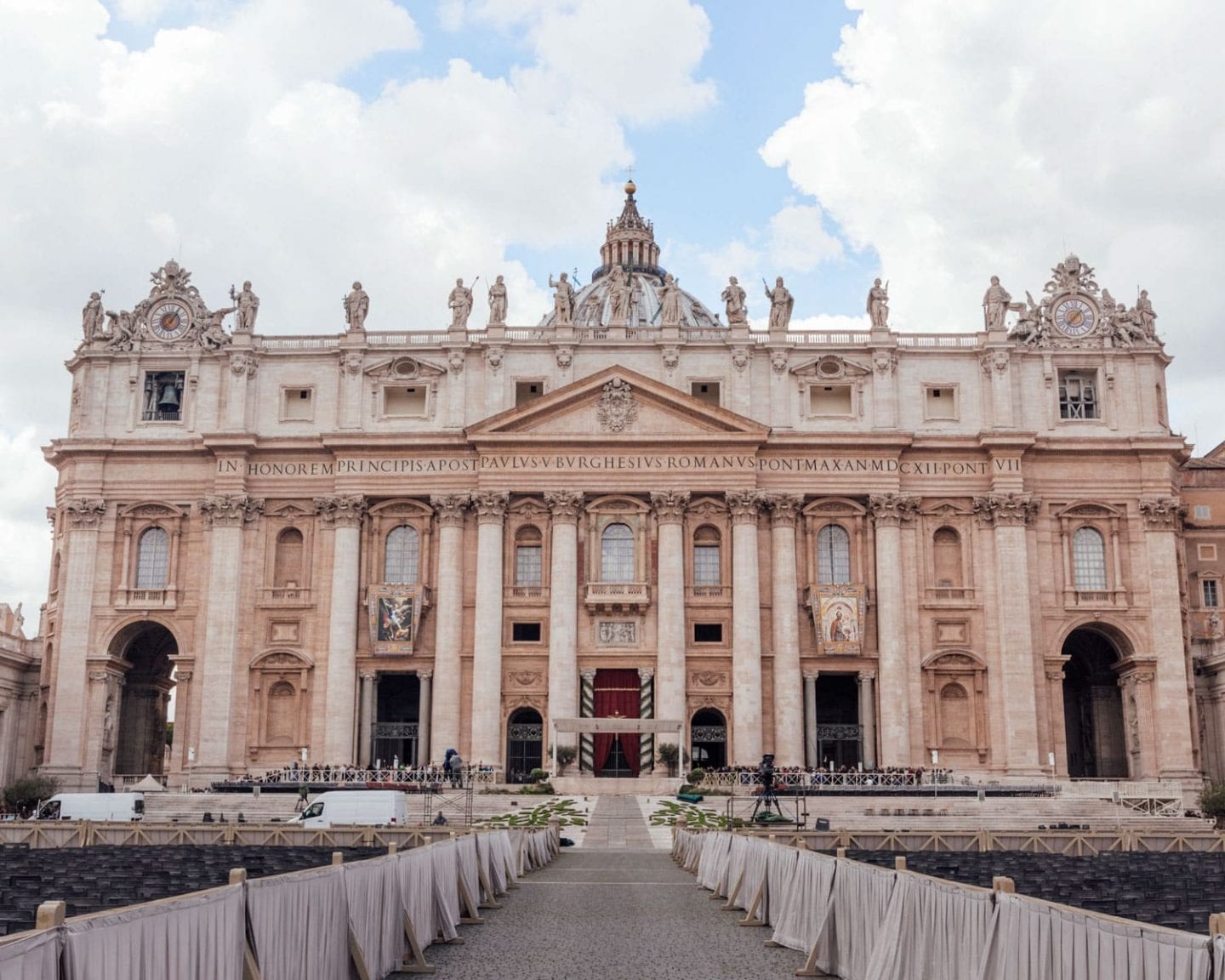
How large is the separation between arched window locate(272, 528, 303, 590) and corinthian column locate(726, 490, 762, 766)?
21.0 m

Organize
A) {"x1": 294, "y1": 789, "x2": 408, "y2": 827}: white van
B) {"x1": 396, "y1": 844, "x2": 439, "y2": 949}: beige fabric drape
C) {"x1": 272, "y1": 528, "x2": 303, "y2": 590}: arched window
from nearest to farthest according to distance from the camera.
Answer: {"x1": 396, "y1": 844, "x2": 439, "y2": 949}: beige fabric drape → {"x1": 294, "y1": 789, "x2": 408, "y2": 827}: white van → {"x1": 272, "y1": 528, "x2": 303, "y2": 590}: arched window

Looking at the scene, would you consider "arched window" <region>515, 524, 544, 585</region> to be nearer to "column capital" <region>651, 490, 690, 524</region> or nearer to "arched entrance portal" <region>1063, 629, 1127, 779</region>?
"column capital" <region>651, 490, 690, 524</region>

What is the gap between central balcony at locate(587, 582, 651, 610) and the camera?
65.9 metres

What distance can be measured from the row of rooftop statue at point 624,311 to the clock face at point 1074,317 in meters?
0.17

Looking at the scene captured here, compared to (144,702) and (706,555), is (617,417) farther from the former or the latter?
(144,702)

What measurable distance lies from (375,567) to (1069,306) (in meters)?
37.0

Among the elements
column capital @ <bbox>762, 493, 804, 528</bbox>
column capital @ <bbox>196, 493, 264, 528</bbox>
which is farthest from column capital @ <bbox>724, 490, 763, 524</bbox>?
column capital @ <bbox>196, 493, 264, 528</bbox>

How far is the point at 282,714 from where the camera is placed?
67.2 meters

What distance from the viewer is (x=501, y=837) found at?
91.4 ft

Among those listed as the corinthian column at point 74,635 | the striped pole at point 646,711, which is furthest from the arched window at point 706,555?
the corinthian column at point 74,635

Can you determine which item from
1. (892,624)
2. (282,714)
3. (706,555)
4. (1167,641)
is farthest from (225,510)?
(1167,641)

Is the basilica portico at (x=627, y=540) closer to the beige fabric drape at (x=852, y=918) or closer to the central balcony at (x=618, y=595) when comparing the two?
the central balcony at (x=618, y=595)

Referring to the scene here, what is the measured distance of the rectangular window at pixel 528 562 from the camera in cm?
6781

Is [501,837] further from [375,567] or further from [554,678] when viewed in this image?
[375,567]
